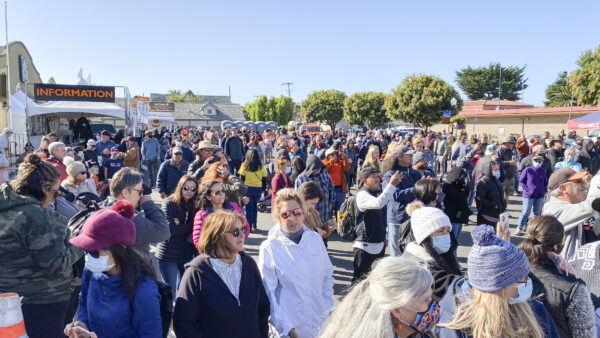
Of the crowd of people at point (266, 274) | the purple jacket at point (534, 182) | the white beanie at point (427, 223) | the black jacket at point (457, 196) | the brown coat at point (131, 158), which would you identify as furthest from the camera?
the brown coat at point (131, 158)

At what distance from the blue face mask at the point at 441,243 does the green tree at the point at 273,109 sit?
75668 millimetres

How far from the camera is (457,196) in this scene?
20.1 ft

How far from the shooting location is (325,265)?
3.26 m

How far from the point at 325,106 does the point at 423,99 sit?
30.6 m

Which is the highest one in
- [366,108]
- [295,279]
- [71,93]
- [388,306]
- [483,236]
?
[366,108]

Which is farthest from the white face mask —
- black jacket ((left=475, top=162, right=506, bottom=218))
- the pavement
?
black jacket ((left=475, top=162, right=506, bottom=218))

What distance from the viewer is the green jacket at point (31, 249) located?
2.46 metres

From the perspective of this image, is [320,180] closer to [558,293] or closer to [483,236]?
[558,293]

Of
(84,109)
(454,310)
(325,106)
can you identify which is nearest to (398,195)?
(454,310)

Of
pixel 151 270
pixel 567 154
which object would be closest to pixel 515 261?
pixel 151 270

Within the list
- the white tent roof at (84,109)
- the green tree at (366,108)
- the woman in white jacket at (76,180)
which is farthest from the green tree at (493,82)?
the woman in white jacket at (76,180)

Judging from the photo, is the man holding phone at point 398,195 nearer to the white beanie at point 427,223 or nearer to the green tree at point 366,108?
the white beanie at point 427,223

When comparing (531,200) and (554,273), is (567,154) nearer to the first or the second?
(531,200)

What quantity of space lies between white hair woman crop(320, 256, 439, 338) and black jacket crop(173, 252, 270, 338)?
3.26 ft
